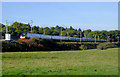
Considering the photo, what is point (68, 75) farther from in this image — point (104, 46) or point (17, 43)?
point (104, 46)

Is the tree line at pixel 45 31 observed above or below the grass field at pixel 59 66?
above

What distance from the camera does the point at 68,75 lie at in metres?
7.93

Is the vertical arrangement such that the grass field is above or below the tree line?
below

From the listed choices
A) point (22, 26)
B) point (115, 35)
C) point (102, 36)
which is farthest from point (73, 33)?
point (22, 26)

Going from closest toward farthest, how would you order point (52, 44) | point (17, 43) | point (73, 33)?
point (17, 43) < point (52, 44) < point (73, 33)

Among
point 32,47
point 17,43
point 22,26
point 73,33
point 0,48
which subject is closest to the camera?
point 0,48

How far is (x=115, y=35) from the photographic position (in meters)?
113

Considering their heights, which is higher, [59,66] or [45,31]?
[45,31]

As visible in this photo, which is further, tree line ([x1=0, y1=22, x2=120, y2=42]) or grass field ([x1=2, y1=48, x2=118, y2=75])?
tree line ([x1=0, y1=22, x2=120, y2=42])

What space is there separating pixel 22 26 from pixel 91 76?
251 ft

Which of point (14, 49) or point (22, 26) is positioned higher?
point (22, 26)

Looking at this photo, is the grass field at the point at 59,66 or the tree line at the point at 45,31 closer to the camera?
the grass field at the point at 59,66

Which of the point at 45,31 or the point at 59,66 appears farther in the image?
the point at 45,31

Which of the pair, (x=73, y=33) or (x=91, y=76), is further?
(x=73, y=33)
